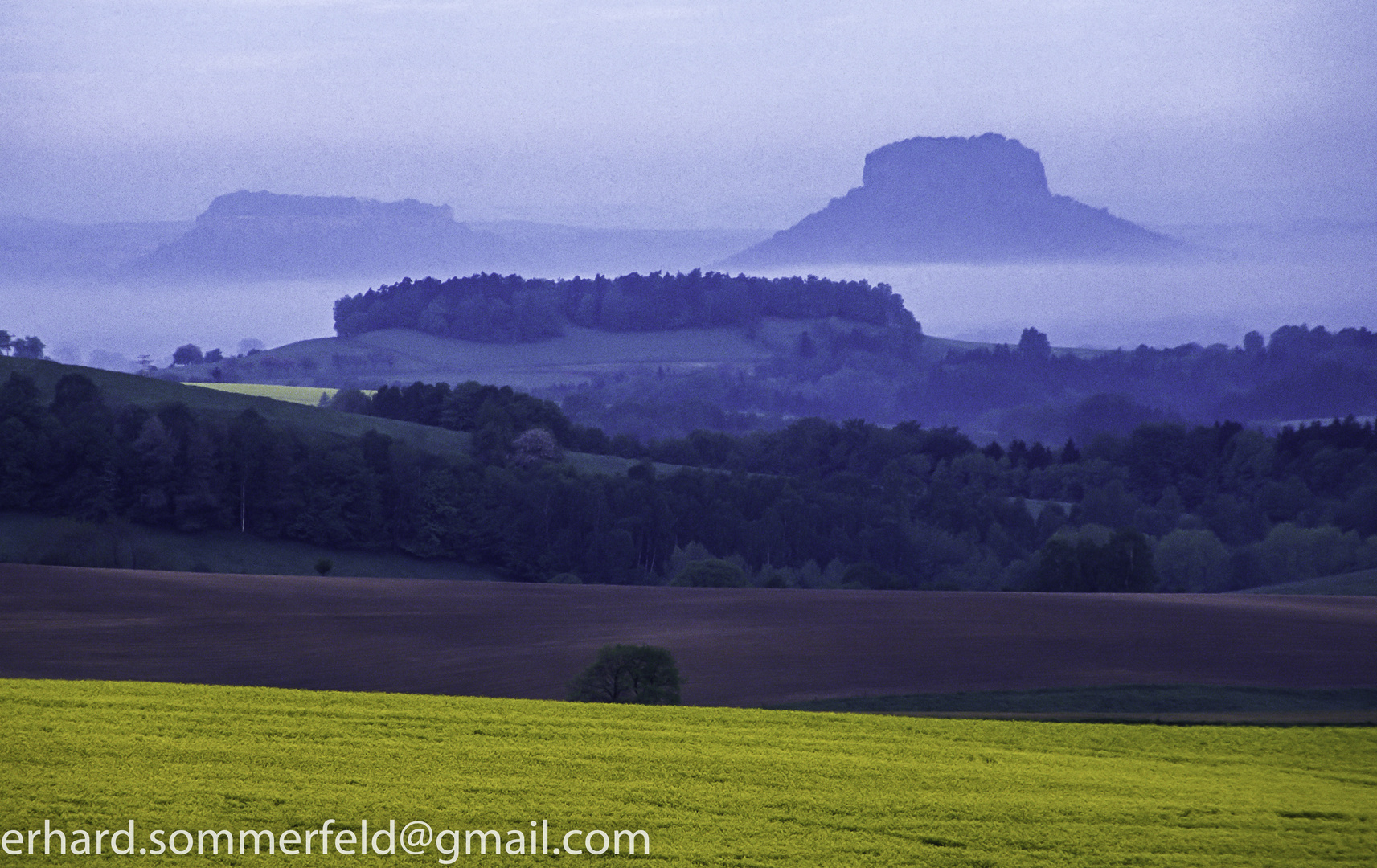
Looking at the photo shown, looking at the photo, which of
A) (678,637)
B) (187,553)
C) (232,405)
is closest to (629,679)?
(678,637)

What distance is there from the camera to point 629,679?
1049 inches

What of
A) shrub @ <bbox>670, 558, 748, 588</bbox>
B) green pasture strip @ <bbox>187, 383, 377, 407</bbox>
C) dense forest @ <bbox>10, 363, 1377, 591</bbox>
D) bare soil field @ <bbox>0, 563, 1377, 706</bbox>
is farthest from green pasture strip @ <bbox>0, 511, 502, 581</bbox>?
green pasture strip @ <bbox>187, 383, 377, 407</bbox>

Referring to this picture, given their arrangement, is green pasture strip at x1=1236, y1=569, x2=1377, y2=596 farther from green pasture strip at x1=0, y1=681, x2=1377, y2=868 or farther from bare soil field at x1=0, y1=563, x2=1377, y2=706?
green pasture strip at x1=0, y1=681, x2=1377, y2=868

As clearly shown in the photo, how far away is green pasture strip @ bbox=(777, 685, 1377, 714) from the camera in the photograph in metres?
26.5

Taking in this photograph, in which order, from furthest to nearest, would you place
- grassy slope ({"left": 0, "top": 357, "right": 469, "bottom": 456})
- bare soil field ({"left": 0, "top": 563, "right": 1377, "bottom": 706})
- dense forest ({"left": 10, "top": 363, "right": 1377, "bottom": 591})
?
grassy slope ({"left": 0, "top": 357, "right": 469, "bottom": 456}), dense forest ({"left": 10, "top": 363, "right": 1377, "bottom": 591}), bare soil field ({"left": 0, "top": 563, "right": 1377, "bottom": 706})

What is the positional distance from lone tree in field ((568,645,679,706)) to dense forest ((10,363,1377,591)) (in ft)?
132

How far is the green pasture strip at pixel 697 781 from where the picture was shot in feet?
41.8

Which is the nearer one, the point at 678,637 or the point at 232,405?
the point at 678,637

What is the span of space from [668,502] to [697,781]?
80101 millimetres

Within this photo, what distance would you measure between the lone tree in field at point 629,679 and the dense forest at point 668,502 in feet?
132

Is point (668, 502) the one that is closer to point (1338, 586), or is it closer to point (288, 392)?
point (1338, 586)

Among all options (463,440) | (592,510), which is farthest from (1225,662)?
(463,440)

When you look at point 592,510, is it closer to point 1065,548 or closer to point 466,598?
point 1065,548

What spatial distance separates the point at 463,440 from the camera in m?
107
